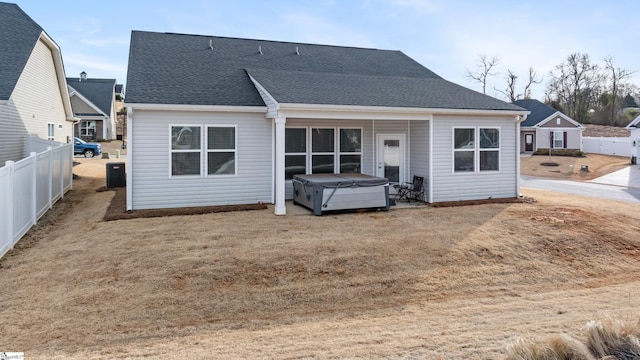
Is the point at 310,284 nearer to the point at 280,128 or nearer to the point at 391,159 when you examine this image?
the point at 280,128

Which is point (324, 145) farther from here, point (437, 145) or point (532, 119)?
point (532, 119)

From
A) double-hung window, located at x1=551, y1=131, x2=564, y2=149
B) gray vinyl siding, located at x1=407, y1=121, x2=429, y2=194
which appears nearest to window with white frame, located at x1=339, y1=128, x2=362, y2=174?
gray vinyl siding, located at x1=407, y1=121, x2=429, y2=194

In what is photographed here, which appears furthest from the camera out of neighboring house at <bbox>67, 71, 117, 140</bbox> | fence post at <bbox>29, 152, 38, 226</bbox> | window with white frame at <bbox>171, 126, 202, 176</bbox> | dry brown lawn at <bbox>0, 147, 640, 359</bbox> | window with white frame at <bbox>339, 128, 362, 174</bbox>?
neighboring house at <bbox>67, 71, 117, 140</bbox>

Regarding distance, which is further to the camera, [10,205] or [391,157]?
[391,157]

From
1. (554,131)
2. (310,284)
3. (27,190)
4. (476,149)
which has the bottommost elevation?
(310,284)

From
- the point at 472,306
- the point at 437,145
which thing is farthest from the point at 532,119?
the point at 472,306

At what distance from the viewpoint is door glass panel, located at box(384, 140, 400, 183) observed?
13977 millimetres

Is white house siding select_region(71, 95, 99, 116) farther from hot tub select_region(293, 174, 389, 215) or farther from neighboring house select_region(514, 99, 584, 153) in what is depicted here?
neighboring house select_region(514, 99, 584, 153)

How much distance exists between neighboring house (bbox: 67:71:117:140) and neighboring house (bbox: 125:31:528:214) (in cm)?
2897

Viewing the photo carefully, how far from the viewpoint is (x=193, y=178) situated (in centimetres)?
1140

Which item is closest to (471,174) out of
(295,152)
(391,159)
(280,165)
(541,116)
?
(391,159)

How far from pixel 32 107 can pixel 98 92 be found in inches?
1145

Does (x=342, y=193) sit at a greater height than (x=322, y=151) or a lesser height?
lesser

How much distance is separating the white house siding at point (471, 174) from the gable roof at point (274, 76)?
520 millimetres
